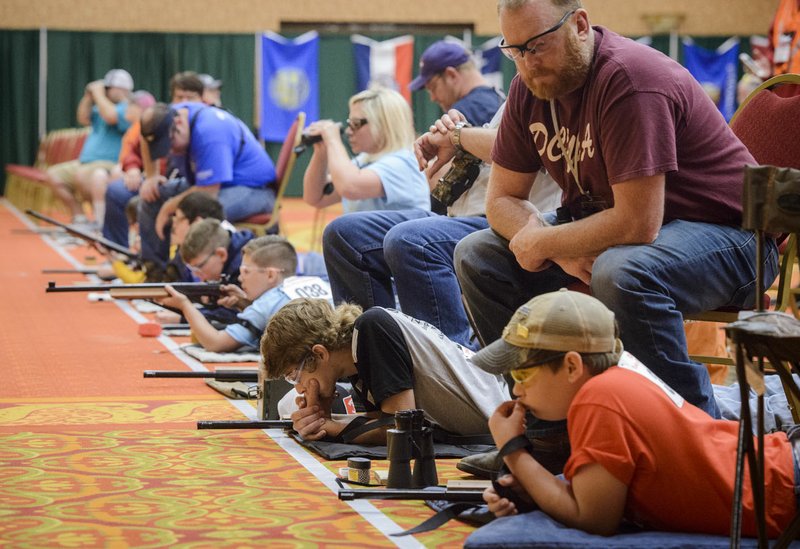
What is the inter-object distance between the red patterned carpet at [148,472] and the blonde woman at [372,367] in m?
0.17

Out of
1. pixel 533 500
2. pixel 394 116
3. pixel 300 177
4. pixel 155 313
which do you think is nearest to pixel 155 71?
pixel 300 177

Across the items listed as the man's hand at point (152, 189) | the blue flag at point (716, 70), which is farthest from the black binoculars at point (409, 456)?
the blue flag at point (716, 70)

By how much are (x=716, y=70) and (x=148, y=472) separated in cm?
1657

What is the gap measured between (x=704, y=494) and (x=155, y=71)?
1610cm

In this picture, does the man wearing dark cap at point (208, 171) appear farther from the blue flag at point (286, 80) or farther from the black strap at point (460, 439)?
the blue flag at point (286, 80)

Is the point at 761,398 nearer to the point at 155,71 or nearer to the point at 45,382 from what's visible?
the point at 45,382

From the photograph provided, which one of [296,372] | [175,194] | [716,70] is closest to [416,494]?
[296,372]

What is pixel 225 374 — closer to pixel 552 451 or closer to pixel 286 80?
pixel 552 451

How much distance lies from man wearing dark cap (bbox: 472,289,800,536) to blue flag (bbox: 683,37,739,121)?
1651 centimetres

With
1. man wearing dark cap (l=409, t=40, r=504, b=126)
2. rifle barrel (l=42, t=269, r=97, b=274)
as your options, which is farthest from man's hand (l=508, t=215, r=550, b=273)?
rifle barrel (l=42, t=269, r=97, b=274)

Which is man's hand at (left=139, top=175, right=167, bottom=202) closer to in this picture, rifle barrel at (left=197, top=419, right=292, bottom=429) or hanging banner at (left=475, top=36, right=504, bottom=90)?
rifle barrel at (left=197, top=419, right=292, bottom=429)

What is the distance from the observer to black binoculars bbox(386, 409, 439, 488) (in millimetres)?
2730

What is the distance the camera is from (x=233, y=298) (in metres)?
5.24

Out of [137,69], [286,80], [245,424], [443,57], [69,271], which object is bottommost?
[69,271]
